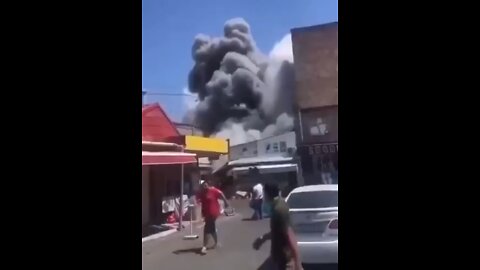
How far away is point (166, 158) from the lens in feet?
7.96

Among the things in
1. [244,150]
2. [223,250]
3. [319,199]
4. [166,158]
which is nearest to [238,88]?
[244,150]

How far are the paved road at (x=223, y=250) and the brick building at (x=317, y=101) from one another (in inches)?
12.9

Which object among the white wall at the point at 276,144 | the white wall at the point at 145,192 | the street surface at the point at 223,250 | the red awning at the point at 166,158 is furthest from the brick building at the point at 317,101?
the white wall at the point at 145,192

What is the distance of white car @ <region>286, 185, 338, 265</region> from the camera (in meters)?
2.24

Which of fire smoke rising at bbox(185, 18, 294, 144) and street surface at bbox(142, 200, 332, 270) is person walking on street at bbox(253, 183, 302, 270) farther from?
fire smoke rising at bbox(185, 18, 294, 144)

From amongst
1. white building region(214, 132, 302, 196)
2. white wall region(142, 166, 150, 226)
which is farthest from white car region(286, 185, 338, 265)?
white wall region(142, 166, 150, 226)

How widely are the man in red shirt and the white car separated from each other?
0.35 meters

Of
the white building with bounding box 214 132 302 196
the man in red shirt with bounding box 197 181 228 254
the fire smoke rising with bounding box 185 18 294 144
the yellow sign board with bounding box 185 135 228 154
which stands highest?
the fire smoke rising with bounding box 185 18 294 144

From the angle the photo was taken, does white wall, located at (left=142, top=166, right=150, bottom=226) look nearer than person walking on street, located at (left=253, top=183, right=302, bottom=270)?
No

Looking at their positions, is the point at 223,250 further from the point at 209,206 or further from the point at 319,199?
the point at 319,199

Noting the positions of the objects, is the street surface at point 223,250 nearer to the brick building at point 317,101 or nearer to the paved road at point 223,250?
the paved road at point 223,250

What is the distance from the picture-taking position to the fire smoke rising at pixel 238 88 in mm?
2332
